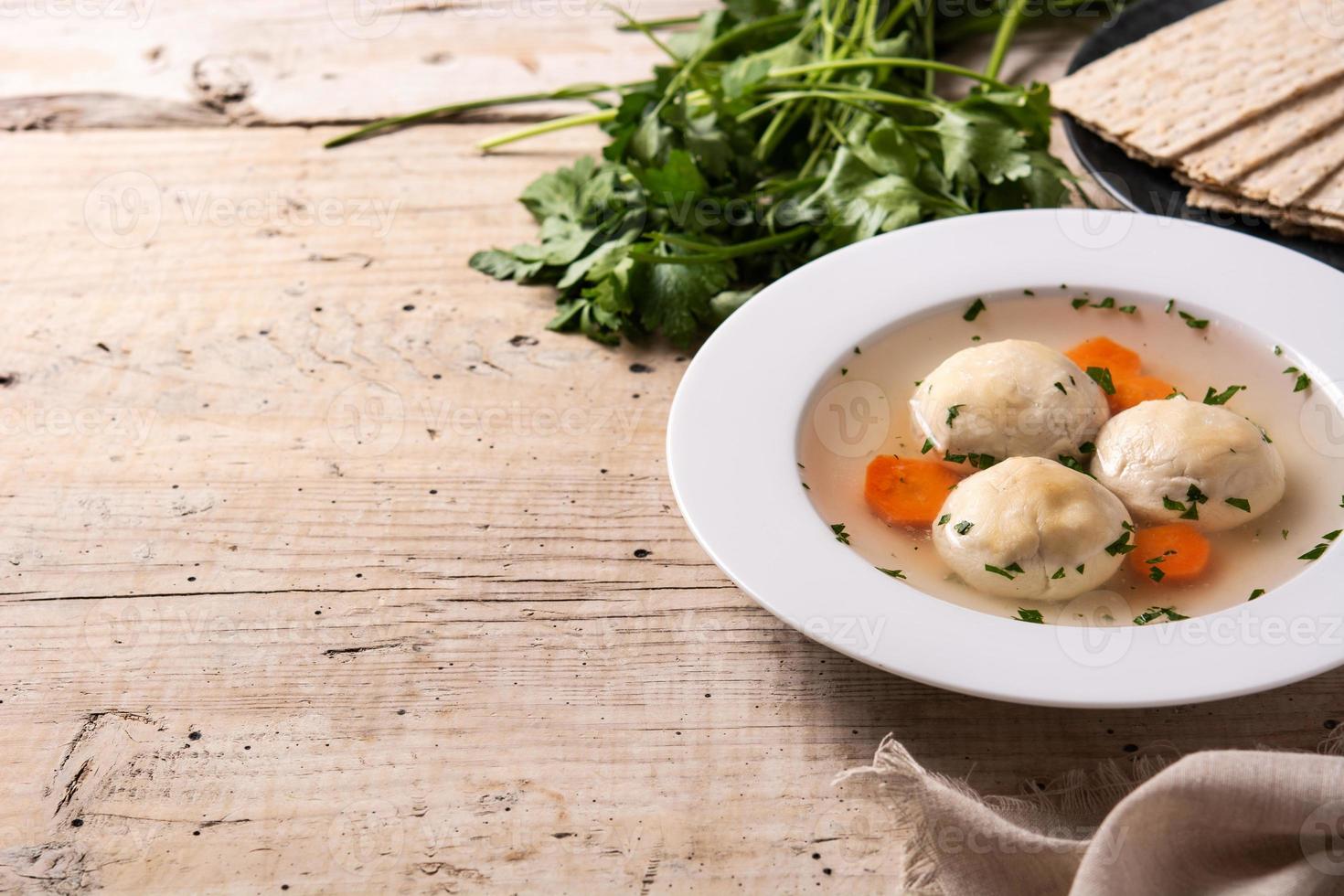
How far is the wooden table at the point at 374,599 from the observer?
1283 millimetres

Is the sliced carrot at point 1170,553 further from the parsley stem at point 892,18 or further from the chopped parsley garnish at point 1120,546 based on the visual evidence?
the parsley stem at point 892,18

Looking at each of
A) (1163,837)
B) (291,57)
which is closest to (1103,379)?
(1163,837)

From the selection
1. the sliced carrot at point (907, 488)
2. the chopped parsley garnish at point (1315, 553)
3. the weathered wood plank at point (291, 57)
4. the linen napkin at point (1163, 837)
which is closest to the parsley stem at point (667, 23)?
the weathered wood plank at point (291, 57)

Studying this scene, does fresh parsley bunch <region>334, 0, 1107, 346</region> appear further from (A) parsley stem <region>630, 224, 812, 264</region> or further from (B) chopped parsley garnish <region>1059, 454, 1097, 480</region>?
(B) chopped parsley garnish <region>1059, 454, 1097, 480</region>

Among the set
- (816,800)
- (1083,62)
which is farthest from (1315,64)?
(816,800)

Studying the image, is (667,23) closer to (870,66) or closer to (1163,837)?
(870,66)

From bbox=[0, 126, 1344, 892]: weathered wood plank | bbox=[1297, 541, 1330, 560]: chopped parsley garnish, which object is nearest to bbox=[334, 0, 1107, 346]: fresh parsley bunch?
bbox=[0, 126, 1344, 892]: weathered wood plank

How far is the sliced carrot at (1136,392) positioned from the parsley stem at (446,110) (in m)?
1.43

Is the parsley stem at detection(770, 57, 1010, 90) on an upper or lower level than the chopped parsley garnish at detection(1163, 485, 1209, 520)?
upper

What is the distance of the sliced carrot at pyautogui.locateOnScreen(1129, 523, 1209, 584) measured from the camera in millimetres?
1451

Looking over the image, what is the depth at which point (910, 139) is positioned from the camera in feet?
6.74

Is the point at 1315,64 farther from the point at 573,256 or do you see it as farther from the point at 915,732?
the point at 915,732

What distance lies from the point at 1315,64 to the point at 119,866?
2428 mm

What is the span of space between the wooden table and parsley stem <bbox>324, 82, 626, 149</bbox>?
46mm
